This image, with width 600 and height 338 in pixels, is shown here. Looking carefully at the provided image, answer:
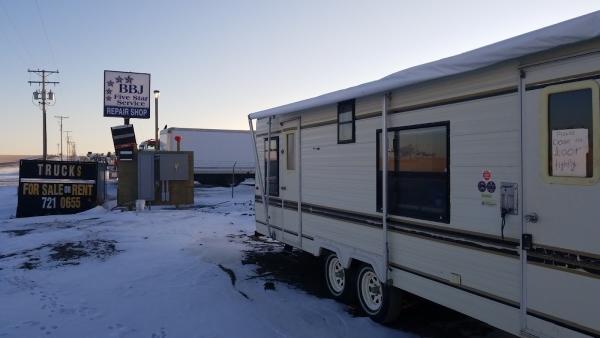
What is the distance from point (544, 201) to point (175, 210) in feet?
47.2

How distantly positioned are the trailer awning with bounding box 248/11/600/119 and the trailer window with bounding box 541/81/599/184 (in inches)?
12.4

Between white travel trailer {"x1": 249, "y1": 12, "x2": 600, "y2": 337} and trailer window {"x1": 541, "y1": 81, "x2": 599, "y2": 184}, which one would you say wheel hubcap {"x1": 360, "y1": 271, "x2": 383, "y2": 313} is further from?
trailer window {"x1": 541, "y1": 81, "x2": 599, "y2": 184}

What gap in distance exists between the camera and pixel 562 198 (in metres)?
3.52

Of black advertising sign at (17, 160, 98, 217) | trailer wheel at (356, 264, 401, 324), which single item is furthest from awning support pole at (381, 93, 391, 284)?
black advertising sign at (17, 160, 98, 217)

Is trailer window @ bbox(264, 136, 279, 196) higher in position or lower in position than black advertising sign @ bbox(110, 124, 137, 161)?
lower

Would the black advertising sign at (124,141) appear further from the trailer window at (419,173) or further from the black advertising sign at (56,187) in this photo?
the trailer window at (419,173)

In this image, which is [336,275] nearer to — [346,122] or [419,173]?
[346,122]

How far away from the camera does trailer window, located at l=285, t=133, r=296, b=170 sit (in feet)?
25.3

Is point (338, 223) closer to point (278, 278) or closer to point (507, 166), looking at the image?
point (278, 278)

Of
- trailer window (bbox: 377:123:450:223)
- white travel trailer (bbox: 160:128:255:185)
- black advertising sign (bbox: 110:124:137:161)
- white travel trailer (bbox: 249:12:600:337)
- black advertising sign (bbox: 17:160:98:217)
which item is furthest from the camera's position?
white travel trailer (bbox: 160:128:255:185)

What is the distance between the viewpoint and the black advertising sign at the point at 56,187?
609 inches

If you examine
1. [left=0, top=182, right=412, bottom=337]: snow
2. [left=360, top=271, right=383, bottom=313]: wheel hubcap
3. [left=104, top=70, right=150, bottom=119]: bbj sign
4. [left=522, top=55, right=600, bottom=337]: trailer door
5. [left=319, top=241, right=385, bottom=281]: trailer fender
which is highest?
[left=104, top=70, right=150, bottom=119]: bbj sign

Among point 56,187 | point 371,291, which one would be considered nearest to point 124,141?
point 56,187

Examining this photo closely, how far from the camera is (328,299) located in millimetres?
6566
